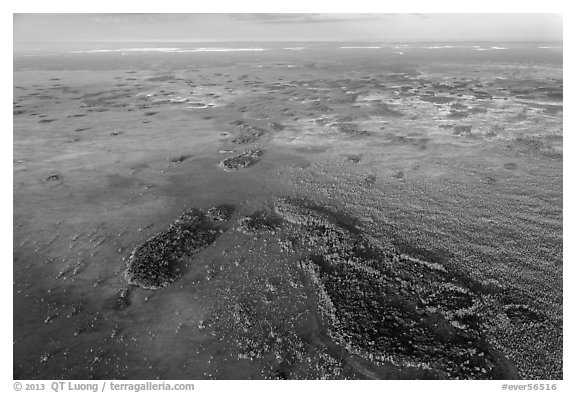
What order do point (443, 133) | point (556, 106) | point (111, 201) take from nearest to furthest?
point (111, 201) < point (443, 133) < point (556, 106)

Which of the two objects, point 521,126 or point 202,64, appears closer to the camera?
point 521,126

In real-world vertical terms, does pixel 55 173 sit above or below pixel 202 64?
below

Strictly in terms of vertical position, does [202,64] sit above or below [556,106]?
above

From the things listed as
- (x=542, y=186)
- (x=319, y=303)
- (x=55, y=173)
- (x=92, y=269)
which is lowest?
(x=319, y=303)

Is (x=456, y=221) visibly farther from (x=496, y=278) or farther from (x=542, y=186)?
(x=542, y=186)

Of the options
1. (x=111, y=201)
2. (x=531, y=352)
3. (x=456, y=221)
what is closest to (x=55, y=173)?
(x=111, y=201)

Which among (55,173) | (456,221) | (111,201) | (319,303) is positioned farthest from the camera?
(55,173)

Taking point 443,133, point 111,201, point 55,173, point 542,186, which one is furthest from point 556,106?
point 55,173

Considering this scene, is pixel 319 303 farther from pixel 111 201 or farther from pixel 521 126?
pixel 521 126

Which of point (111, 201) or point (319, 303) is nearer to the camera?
point (319, 303)
